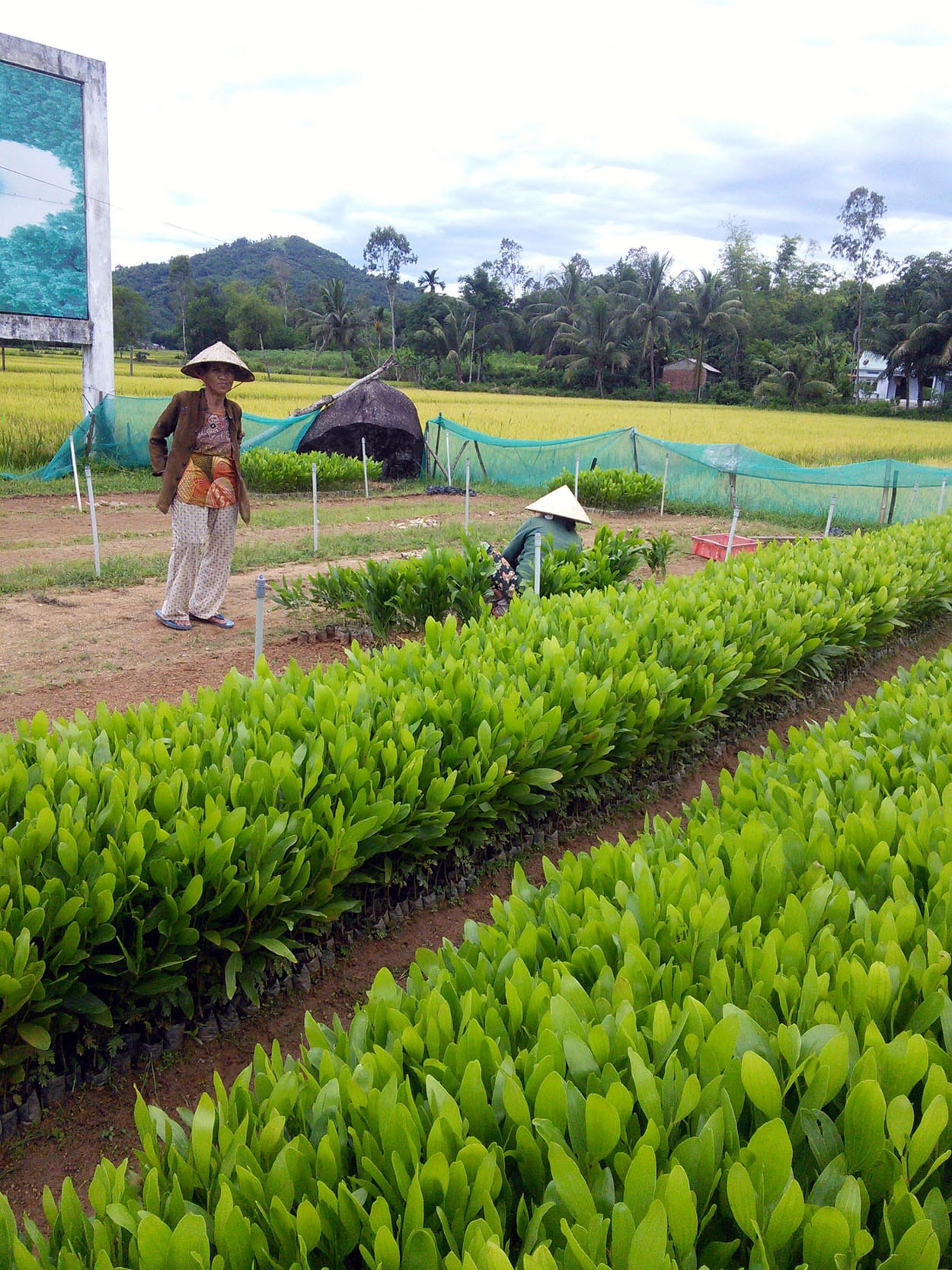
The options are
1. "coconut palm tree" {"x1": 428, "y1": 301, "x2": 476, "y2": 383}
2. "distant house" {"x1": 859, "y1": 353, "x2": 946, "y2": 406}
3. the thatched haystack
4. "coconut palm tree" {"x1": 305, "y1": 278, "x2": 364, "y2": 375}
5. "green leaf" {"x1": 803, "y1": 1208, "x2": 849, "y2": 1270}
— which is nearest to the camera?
"green leaf" {"x1": 803, "y1": 1208, "x2": 849, "y2": 1270}

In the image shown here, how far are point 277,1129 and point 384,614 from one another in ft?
16.1

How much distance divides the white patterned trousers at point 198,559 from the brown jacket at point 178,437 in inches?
6.4

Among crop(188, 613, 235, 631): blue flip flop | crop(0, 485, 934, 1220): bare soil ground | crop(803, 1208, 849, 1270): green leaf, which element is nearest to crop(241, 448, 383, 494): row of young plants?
crop(0, 485, 934, 1220): bare soil ground

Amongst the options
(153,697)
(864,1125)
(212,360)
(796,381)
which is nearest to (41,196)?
(212,360)

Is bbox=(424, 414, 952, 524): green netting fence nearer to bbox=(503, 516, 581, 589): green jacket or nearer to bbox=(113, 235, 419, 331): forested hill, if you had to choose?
bbox=(503, 516, 581, 589): green jacket

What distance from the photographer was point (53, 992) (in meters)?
2.36

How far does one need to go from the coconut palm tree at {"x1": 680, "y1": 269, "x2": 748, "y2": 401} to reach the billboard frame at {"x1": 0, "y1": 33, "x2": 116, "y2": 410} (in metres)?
34.2

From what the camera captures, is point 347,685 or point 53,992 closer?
point 53,992

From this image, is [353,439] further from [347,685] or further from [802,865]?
[802,865]

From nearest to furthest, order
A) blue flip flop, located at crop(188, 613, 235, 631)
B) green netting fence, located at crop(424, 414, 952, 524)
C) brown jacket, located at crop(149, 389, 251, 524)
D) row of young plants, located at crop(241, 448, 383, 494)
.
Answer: brown jacket, located at crop(149, 389, 251, 524)
blue flip flop, located at crop(188, 613, 235, 631)
green netting fence, located at crop(424, 414, 952, 524)
row of young plants, located at crop(241, 448, 383, 494)

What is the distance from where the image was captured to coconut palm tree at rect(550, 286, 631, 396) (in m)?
44.5

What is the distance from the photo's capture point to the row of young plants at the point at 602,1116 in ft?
4.33

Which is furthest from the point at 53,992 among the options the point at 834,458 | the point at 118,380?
the point at 118,380

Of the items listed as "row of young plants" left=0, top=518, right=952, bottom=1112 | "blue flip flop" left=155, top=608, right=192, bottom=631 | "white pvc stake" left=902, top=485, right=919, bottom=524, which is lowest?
"blue flip flop" left=155, top=608, right=192, bottom=631
